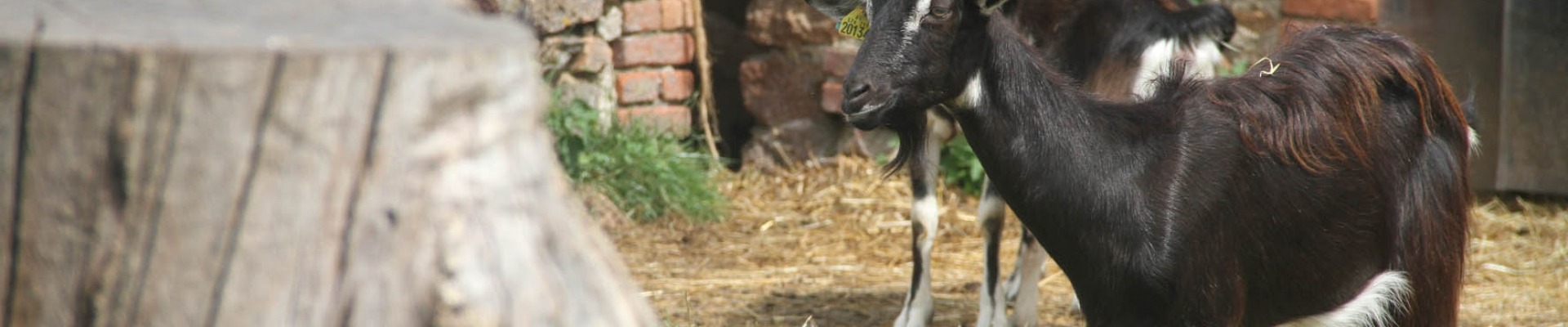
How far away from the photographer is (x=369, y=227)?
138 centimetres

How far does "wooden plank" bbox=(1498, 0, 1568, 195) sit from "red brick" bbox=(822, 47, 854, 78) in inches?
104

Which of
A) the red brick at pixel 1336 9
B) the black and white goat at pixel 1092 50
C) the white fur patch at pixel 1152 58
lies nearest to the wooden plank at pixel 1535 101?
the red brick at pixel 1336 9

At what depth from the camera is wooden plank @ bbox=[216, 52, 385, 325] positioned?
1.33 m

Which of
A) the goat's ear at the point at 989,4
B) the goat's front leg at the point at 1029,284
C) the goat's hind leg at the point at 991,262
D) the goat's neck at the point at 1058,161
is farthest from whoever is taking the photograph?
the goat's front leg at the point at 1029,284

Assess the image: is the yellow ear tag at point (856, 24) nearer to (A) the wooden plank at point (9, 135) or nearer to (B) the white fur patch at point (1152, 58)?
(B) the white fur patch at point (1152, 58)

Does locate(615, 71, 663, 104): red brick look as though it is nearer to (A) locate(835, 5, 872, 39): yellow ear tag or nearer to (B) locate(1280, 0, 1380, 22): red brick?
(B) locate(1280, 0, 1380, 22): red brick

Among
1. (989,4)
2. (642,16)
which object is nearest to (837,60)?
(642,16)

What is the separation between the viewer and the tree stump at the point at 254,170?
1.31 m

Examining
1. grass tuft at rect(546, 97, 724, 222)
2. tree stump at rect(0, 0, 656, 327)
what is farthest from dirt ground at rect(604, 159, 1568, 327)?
tree stump at rect(0, 0, 656, 327)

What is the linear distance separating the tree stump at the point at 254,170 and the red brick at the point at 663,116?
16.2 ft

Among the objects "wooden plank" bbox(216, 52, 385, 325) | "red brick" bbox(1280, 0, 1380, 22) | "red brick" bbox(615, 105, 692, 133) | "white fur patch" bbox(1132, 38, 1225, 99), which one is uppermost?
"wooden plank" bbox(216, 52, 385, 325)

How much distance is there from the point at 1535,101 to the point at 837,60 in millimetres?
2841

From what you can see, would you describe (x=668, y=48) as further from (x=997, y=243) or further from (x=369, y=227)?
(x=369, y=227)

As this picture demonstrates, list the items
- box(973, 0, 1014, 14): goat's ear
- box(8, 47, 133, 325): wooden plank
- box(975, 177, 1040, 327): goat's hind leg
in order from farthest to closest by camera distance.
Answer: box(975, 177, 1040, 327): goat's hind leg < box(973, 0, 1014, 14): goat's ear < box(8, 47, 133, 325): wooden plank
